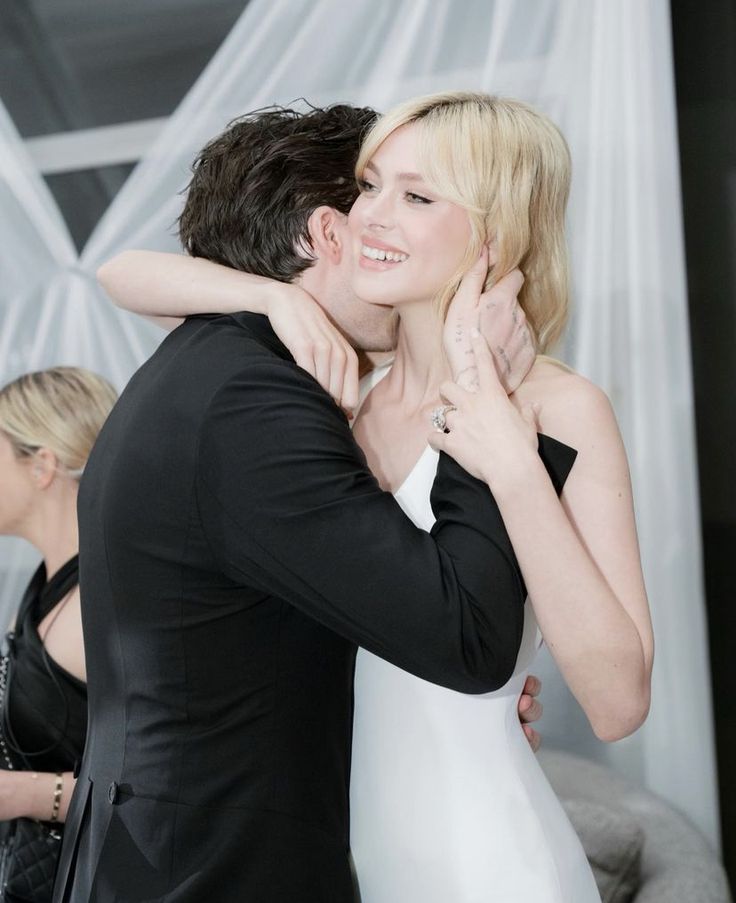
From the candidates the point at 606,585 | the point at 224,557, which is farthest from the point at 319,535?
the point at 606,585

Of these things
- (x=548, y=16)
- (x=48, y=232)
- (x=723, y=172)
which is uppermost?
(x=548, y=16)

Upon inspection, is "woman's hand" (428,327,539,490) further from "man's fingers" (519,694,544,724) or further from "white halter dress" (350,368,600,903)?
"man's fingers" (519,694,544,724)

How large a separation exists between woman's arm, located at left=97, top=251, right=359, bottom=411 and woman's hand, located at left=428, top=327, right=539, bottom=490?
0.38 feet

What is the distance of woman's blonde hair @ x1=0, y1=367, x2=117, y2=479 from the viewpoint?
6.77 feet

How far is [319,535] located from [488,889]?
0.50 metres

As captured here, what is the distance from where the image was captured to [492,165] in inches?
53.2

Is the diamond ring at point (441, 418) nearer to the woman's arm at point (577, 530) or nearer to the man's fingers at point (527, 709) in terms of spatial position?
the woman's arm at point (577, 530)

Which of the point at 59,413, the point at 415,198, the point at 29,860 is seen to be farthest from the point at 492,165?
the point at 29,860

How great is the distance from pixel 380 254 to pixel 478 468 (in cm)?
38

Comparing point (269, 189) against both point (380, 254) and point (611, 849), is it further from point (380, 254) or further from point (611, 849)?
point (611, 849)

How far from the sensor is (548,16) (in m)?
2.36

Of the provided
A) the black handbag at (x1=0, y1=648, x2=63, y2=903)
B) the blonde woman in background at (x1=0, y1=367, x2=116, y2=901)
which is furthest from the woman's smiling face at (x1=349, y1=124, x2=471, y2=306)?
the black handbag at (x1=0, y1=648, x2=63, y2=903)

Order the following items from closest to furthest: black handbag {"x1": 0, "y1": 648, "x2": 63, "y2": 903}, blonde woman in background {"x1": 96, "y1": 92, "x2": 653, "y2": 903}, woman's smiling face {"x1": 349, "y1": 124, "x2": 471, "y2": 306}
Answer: blonde woman in background {"x1": 96, "y1": 92, "x2": 653, "y2": 903} < woman's smiling face {"x1": 349, "y1": 124, "x2": 471, "y2": 306} < black handbag {"x1": 0, "y1": 648, "x2": 63, "y2": 903}

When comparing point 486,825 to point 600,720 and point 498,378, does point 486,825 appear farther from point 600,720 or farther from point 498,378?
point 498,378
